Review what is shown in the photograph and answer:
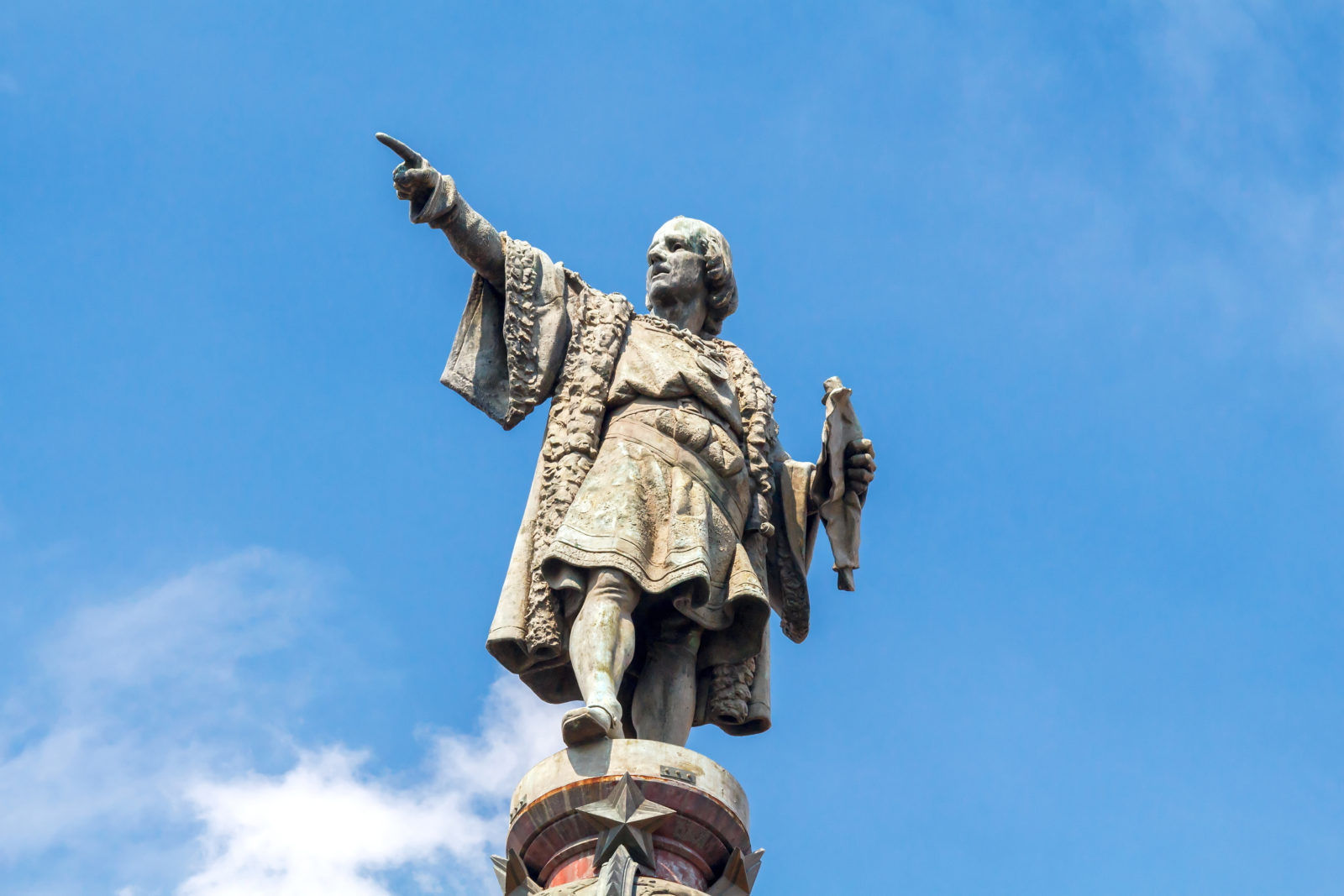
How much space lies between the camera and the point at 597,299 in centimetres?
1139

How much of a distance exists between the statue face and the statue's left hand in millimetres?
1402

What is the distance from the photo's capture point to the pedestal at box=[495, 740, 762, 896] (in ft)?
29.7

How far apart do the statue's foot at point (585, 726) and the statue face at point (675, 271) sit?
10.7 feet

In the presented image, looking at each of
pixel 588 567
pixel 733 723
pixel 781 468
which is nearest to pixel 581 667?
pixel 588 567

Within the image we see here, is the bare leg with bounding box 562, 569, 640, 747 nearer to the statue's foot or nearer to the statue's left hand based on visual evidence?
the statue's foot

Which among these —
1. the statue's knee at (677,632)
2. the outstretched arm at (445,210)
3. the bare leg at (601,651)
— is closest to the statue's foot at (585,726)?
the bare leg at (601,651)

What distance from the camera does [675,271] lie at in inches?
461

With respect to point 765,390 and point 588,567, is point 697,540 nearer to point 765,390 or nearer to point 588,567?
point 588,567

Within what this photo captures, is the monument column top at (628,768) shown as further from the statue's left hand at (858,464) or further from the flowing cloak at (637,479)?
the statue's left hand at (858,464)

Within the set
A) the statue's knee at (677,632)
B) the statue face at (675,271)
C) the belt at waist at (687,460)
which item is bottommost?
the statue's knee at (677,632)

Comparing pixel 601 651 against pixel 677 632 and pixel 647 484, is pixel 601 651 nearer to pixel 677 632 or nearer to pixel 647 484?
pixel 677 632

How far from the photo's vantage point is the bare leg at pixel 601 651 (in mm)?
9312

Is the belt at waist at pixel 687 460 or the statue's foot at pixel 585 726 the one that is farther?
the belt at waist at pixel 687 460

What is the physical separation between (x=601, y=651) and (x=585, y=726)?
52cm
